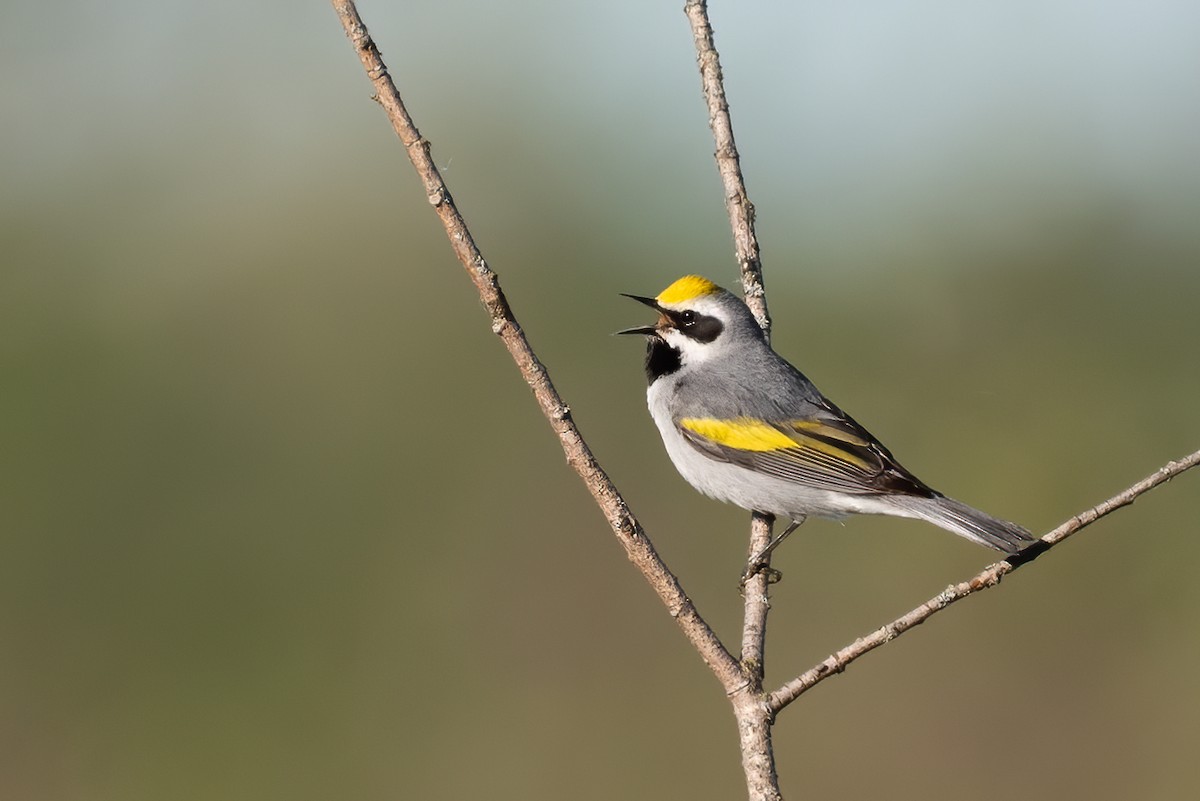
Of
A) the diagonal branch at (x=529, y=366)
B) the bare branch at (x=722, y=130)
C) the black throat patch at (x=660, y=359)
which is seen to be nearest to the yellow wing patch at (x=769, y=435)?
the black throat patch at (x=660, y=359)

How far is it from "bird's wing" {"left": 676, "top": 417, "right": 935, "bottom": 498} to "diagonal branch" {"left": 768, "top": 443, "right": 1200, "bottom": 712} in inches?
79.3

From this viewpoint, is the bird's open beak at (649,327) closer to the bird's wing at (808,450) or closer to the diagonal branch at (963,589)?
the bird's wing at (808,450)

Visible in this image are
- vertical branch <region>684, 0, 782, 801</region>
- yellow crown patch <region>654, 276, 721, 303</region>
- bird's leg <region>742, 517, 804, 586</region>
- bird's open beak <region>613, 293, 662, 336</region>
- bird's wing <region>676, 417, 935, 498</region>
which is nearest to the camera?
vertical branch <region>684, 0, 782, 801</region>

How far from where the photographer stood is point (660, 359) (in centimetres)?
601

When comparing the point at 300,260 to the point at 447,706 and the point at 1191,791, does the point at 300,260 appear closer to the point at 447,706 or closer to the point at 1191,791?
the point at 447,706

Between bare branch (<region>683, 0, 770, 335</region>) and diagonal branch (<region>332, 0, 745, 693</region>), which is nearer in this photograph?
diagonal branch (<region>332, 0, 745, 693</region>)

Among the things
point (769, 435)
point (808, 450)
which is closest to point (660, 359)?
point (769, 435)

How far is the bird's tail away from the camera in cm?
427

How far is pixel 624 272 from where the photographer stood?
11766 millimetres

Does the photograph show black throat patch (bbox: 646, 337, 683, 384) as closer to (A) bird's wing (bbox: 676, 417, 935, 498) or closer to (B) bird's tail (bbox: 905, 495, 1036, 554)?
(A) bird's wing (bbox: 676, 417, 935, 498)

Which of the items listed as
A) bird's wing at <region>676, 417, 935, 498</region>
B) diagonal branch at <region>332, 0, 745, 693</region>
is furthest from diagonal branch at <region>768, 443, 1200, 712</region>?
bird's wing at <region>676, 417, 935, 498</region>

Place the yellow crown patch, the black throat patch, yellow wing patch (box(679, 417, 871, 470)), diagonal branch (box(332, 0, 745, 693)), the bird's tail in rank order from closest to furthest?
diagonal branch (box(332, 0, 745, 693)), the bird's tail, yellow wing patch (box(679, 417, 871, 470)), the yellow crown patch, the black throat patch

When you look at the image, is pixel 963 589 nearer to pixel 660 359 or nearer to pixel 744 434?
pixel 744 434

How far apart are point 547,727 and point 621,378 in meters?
3.09
